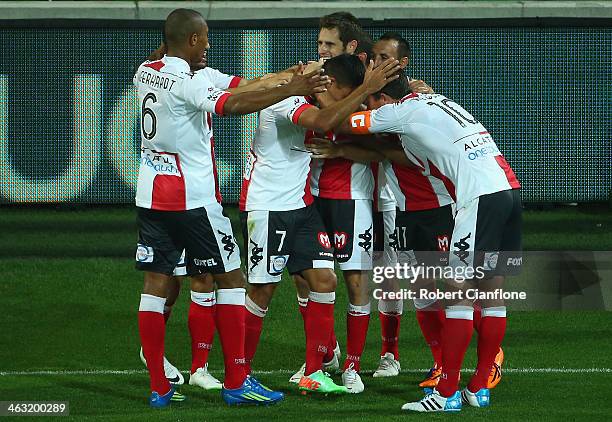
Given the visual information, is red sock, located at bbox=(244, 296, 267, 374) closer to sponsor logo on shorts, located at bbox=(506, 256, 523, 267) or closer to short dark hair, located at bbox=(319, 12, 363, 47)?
sponsor logo on shorts, located at bbox=(506, 256, 523, 267)

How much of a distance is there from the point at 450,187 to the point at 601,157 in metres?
5.20

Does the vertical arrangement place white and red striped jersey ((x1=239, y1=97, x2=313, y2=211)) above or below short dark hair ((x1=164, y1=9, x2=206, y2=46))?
below

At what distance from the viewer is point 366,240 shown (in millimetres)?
7621

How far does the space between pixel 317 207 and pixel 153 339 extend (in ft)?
4.80

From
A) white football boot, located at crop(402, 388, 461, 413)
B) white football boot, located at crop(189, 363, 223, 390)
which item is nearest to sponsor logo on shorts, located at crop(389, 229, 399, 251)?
white football boot, located at crop(402, 388, 461, 413)

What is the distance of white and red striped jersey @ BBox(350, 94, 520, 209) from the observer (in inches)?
268

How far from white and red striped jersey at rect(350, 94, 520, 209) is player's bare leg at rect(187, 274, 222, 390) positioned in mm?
1392

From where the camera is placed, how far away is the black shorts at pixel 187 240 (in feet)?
22.3

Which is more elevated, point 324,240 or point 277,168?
point 277,168

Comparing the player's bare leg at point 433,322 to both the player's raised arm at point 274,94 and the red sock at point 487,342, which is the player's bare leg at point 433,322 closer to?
the red sock at point 487,342

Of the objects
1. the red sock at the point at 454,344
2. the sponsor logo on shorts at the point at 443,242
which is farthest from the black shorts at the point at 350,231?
the red sock at the point at 454,344

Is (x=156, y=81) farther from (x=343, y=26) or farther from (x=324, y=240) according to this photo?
(x=343, y=26)

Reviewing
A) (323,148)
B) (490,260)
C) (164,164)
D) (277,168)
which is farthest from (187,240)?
(490,260)

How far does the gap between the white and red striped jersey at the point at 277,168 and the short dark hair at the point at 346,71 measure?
0.24m
